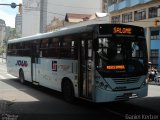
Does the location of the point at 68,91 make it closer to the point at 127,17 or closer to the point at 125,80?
the point at 125,80

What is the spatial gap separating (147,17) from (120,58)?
1333 inches

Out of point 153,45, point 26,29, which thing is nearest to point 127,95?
point 153,45

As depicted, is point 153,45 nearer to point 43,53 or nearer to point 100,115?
point 43,53

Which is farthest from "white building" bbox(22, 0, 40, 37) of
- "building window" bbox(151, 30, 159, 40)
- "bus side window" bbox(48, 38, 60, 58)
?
"bus side window" bbox(48, 38, 60, 58)

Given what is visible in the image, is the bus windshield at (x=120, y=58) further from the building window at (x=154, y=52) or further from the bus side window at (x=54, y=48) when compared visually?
the building window at (x=154, y=52)

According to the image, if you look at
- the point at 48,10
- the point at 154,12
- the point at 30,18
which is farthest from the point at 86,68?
the point at 30,18

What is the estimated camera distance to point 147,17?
45.0 meters

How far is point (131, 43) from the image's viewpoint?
12680 mm

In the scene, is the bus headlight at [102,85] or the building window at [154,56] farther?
the building window at [154,56]

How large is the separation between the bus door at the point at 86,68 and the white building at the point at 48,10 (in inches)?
4276

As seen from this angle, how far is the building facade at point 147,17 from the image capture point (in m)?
43.5

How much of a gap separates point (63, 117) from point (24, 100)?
4.33 meters

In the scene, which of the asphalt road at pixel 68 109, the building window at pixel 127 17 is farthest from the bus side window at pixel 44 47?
the building window at pixel 127 17

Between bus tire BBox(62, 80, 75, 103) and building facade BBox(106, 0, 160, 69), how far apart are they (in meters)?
29.5
